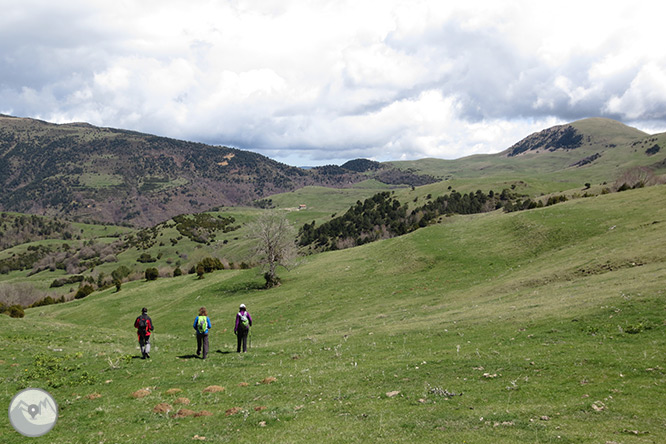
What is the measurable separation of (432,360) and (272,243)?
144 feet

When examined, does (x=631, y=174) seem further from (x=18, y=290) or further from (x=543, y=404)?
(x=18, y=290)

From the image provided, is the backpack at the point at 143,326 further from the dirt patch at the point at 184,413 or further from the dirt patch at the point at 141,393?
the dirt patch at the point at 184,413

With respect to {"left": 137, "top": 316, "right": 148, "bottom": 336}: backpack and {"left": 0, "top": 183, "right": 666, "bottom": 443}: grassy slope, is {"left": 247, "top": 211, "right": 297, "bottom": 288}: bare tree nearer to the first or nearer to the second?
{"left": 0, "top": 183, "right": 666, "bottom": 443}: grassy slope

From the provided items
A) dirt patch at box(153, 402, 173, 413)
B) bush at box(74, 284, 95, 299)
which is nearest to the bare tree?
dirt patch at box(153, 402, 173, 413)

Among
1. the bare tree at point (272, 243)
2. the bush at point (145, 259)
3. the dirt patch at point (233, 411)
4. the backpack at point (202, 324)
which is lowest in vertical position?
the bush at point (145, 259)

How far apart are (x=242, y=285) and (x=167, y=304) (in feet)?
39.0

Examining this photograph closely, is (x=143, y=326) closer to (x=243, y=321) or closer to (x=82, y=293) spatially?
(x=243, y=321)

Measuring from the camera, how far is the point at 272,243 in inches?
2368

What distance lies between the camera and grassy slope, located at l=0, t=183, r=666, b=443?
11.5m

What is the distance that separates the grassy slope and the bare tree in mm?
13032

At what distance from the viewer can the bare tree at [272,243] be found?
60250 mm

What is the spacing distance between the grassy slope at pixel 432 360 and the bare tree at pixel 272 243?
13.0 meters

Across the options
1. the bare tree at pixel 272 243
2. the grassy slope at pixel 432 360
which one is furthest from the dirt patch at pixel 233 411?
the bare tree at pixel 272 243

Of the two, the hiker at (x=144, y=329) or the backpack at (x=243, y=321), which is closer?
the hiker at (x=144, y=329)
